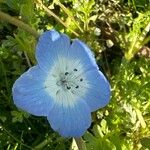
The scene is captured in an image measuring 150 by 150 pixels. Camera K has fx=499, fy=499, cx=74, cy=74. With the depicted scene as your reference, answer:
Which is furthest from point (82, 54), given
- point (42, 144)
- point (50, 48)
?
point (42, 144)

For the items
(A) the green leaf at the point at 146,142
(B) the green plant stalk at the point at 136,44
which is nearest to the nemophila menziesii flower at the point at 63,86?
(A) the green leaf at the point at 146,142

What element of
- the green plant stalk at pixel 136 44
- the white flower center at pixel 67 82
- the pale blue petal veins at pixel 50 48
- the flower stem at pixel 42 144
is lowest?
the flower stem at pixel 42 144

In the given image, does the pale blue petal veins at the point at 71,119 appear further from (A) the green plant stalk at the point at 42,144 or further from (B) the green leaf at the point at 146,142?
(A) the green plant stalk at the point at 42,144

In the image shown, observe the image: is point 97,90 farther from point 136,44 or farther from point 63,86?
point 136,44

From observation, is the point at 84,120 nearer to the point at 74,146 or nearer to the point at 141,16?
the point at 74,146

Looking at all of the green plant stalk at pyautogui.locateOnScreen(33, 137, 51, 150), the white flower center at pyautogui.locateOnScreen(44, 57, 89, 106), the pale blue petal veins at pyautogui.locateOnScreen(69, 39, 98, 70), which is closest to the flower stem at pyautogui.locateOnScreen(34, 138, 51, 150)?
the green plant stalk at pyautogui.locateOnScreen(33, 137, 51, 150)

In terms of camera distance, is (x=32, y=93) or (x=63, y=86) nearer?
(x=32, y=93)

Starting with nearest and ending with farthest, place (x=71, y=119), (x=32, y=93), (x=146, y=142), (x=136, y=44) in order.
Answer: (x=32, y=93)
(x=71, y=119)
(x=146, y=142)
(x=136, y=44)
